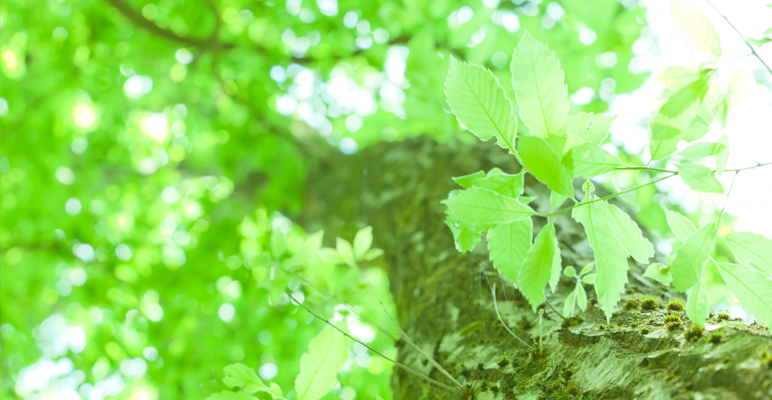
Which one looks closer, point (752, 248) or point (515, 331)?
point (752, 248)

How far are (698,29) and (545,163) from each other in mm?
223

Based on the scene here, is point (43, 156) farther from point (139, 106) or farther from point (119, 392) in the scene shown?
point (119, 392)

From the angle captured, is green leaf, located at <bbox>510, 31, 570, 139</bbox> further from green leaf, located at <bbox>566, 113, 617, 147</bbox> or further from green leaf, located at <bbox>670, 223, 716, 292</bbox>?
green leaf, located at <bbox>670, 223, 716, 292</bbox>

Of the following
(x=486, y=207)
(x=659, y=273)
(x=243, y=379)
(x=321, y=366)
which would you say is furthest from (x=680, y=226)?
A: (x=243, y=379)

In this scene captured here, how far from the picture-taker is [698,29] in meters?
0.48

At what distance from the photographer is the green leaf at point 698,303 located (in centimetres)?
50

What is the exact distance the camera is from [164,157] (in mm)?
3934

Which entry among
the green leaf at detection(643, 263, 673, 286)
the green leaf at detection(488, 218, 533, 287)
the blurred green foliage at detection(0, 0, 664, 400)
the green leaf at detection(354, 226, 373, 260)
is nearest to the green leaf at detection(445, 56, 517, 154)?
the green leaf at detection(488, 218, 533, 287)

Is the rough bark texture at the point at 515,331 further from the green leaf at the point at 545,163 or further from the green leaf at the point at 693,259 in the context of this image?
the green leaf at the point at 545,163

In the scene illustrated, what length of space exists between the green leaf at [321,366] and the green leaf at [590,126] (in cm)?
46

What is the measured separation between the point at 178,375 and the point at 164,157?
91.0 inches

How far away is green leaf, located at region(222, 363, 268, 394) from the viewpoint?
662 mm

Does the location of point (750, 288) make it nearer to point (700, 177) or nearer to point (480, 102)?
point (700, 177)

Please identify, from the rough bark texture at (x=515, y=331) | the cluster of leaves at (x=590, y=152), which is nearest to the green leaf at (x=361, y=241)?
the rough bark texture at (x=515, y=331)
